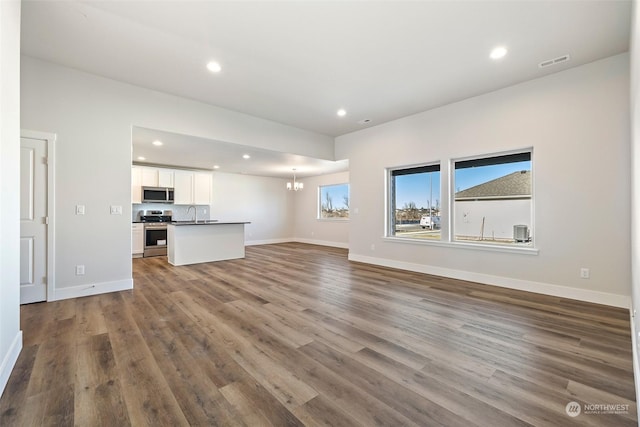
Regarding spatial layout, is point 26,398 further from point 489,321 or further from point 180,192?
point 180,192

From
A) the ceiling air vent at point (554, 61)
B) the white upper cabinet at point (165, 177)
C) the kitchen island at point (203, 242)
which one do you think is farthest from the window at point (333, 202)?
the ceiling air vent at point (554, 61)

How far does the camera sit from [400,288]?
4.07m

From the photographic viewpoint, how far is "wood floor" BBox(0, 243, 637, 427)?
157 centimetres

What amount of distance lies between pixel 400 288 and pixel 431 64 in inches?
121

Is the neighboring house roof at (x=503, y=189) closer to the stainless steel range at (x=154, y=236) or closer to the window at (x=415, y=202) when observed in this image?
the window at (x=415, y=202)

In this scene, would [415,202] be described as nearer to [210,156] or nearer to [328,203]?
[328,203]

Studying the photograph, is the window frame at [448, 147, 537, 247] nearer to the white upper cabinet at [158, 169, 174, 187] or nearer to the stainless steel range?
the stainless steel range

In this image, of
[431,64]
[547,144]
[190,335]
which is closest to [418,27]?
[431,64]

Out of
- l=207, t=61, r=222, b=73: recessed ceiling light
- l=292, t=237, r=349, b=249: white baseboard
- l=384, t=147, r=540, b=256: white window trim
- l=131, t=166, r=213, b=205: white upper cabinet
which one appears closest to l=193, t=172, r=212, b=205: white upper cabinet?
l=131, t=166, r=213, b=205: white upper cabinet

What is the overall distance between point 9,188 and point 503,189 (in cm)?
572

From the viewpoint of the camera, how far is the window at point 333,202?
9.29 meters

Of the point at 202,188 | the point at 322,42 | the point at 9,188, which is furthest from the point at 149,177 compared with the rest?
the point at 322,42

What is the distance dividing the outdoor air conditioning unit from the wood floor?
2.76 ft

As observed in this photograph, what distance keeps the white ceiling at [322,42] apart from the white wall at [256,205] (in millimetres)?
5064
